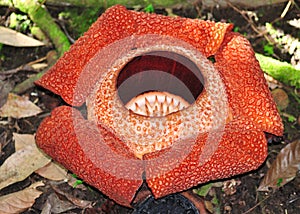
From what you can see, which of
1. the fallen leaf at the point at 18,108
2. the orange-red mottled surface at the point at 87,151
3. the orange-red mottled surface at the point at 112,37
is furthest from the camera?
the fallen leaf at the point at 18,108

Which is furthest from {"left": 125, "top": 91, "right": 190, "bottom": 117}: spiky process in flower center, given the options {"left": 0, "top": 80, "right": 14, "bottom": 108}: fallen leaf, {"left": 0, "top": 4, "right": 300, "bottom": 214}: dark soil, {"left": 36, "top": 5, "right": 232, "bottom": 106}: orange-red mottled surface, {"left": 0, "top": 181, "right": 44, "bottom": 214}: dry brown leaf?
{"left": 0, "top": 80, "right": 14, "bottom": 108}: fallen leaf

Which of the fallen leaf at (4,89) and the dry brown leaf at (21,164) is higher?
the fallen leaf at (4,89)

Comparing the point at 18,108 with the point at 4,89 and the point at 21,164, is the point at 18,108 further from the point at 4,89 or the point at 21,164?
the point at 21,164

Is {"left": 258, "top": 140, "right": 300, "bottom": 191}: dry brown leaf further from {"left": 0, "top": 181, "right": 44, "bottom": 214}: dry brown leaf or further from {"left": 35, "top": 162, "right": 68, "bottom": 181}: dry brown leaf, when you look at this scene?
{"left": 0, "top": 181, "right": 44, "bottom": 214}: dry brown leaf

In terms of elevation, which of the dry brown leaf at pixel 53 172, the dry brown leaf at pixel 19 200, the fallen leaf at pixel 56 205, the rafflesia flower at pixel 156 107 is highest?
the rafflesia flower at pixel 156 107

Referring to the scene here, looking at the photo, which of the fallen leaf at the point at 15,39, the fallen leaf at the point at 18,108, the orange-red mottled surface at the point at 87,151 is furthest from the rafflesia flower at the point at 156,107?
the fallen leaf at the point at 15,39

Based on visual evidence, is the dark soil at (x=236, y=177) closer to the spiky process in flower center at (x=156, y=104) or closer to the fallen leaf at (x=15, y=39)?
the fallen leaf at (x=15, y=39)
